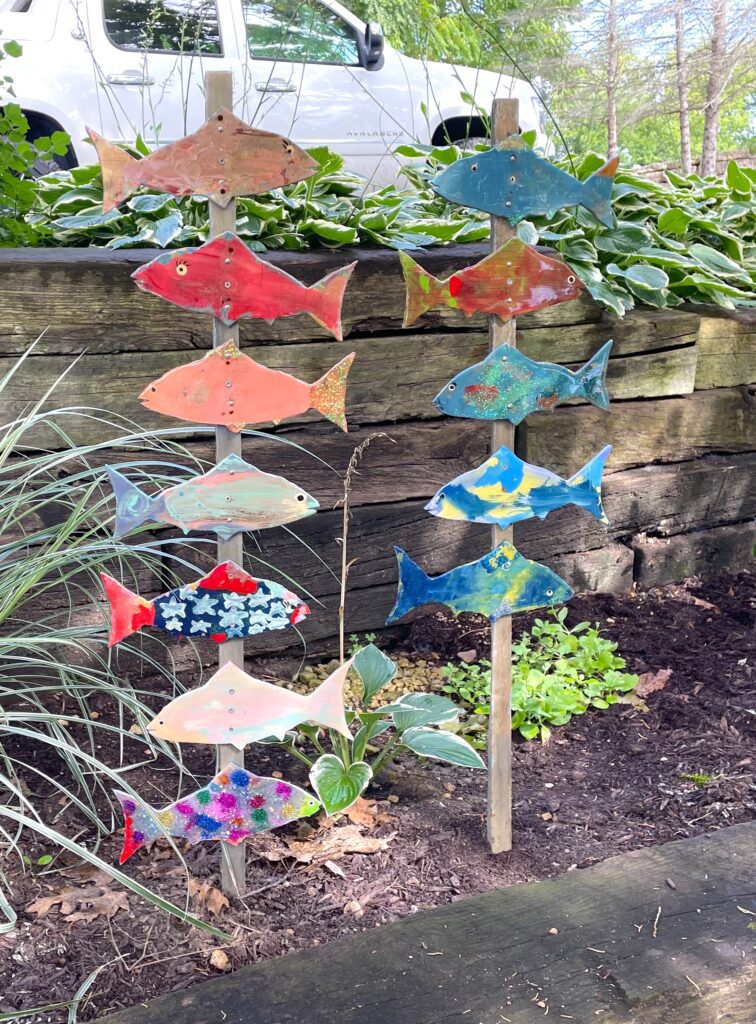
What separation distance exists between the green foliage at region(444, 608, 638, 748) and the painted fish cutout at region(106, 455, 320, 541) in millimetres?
1066

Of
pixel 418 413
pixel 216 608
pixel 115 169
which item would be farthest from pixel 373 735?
pixel 115 169

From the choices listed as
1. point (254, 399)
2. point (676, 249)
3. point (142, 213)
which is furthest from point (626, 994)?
point (676, 249)

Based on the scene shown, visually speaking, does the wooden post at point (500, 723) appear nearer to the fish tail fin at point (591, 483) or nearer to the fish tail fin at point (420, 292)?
the fish tail fin at point (591, 483)

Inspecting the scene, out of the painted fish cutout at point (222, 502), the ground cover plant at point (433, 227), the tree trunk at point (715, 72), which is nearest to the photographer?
the painted fish cutout at point (222, 502)

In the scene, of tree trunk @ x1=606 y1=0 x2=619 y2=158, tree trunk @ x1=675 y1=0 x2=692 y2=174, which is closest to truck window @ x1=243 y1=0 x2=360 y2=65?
tree trunk @ x1=675 y1=0 x2=692 y2=174

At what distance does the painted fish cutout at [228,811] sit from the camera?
72.1 inches

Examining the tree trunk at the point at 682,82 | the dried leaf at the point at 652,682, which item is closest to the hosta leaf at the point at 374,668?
the dried leaf at the point at 652,682

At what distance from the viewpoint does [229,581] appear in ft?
5.92

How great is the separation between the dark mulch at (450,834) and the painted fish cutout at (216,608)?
22.8 inches

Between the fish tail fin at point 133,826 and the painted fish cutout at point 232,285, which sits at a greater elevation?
the painted fish cutout at point 232,285

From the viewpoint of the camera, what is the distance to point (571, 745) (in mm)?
2639

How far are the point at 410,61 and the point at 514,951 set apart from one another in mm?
6771

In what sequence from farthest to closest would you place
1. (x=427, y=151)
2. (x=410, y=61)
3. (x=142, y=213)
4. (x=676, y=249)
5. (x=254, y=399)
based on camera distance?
(x=410, y=61) < (x=427, y=151) < (x=676, y=249) < (x=142, y=213) < (x=254, y=399)

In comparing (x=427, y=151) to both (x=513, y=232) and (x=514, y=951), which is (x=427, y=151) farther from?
(x=514, y=951)
